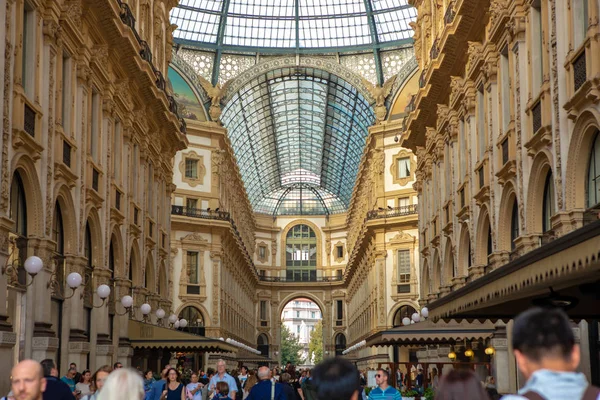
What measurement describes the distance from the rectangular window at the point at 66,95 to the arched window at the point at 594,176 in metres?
13.5

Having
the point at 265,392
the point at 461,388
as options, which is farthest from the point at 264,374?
the point at 461,388

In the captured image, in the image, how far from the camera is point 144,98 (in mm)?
36344

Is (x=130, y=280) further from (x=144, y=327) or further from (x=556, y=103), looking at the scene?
(x=556, y=103)

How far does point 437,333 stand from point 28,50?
48.8ft

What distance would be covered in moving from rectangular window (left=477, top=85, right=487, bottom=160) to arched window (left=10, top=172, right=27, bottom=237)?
13598mm

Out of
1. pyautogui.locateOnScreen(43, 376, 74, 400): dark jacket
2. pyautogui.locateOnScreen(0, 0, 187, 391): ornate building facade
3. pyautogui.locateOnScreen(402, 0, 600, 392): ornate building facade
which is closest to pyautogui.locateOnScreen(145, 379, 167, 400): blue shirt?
pyautogui.locateOnScreen(0, 0, 187, 391): ornate building facade

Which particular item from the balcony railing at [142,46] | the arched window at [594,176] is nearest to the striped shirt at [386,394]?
the arched window at [594,176]

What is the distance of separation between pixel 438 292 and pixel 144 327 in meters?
11.6

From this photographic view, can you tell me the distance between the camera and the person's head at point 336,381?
516cm

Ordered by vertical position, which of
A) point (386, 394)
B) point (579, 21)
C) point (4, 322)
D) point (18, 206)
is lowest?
point (386, 394)

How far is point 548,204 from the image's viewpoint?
71.9ft

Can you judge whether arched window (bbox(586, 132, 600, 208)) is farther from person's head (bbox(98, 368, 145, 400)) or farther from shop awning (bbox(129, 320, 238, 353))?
shop awning (bbox(129, 320, 238, 353))

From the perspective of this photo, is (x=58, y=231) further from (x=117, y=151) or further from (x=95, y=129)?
(x=117, y=151)

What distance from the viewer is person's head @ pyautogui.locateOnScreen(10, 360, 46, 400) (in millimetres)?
6547
